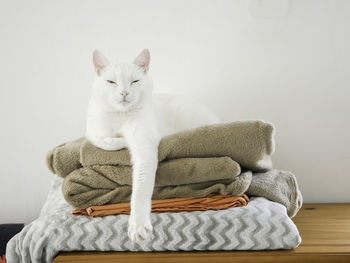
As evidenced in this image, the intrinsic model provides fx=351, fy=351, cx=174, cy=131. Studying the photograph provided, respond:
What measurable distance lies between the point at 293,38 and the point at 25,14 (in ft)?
3.30

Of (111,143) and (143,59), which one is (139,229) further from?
(143,59)

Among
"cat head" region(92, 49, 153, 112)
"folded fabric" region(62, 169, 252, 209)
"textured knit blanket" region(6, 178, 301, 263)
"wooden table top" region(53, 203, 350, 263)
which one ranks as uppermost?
"cat head" region(92, 49, 153, 112)

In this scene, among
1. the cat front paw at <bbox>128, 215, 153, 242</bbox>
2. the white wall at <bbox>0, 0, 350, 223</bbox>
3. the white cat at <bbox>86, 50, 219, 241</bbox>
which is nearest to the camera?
the cat front paw at <bbox>128, 215, 153, 242</bbox>

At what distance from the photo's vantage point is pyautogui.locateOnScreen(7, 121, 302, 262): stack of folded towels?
79 centimetres

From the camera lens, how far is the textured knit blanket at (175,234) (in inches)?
30.6

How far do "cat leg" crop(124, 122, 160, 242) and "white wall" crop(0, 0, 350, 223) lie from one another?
499mm

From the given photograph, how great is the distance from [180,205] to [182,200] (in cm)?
1

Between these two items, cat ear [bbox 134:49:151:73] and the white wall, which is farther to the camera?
the white wall

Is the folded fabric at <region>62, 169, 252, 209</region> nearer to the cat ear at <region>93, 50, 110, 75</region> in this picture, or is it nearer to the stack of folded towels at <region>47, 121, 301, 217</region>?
the stack of folded towels at <region>47, 121, 301, 217</region>

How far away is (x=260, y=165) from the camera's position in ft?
3.11

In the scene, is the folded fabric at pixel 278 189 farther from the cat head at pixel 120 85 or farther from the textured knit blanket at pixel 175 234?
the cat head at pixel 120 85

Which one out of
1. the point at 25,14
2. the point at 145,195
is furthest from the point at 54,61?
the point at 145,195

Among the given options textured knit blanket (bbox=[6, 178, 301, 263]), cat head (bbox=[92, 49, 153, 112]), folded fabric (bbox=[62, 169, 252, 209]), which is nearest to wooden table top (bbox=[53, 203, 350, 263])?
textured knit blanket (bbox=[6, 178, 301, 263])

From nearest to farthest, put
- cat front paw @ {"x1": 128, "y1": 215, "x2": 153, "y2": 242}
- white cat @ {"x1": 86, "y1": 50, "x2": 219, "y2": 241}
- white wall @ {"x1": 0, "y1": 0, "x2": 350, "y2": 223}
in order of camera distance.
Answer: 1. cat front paw @ {"x1": 128, "y1": 215, "x2": 153, "y2": 242}
2. white cat @ {"x1": 86, "y1": 50, "x2": 219, "y2": 241}
3. white wall @ {"x1": 0, "y1": 0, "x2": 350, "y2": 223}
